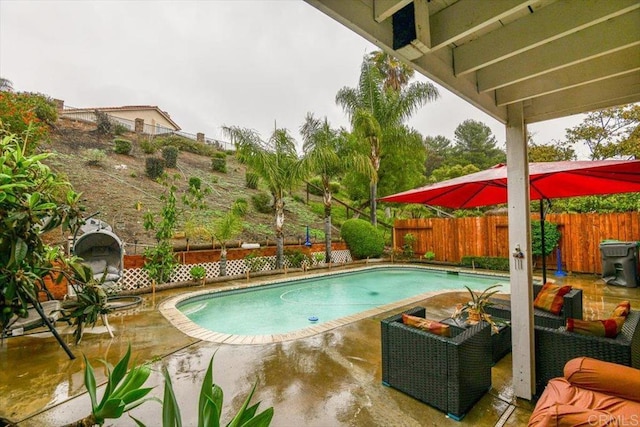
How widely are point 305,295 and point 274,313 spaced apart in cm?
157

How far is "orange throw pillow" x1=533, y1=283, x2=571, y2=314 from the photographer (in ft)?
11.2

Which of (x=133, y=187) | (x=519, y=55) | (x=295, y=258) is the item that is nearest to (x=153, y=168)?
(x=133, y=187)

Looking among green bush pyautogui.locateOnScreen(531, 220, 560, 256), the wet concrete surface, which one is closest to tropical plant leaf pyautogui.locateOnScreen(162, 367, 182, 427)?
the wet concrete surface

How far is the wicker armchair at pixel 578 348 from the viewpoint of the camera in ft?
6.96

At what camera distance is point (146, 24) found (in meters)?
11.6

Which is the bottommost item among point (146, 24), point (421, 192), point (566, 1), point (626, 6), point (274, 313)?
point (274, 313)

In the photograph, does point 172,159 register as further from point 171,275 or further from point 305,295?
point 305,295

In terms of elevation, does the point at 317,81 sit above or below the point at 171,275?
above

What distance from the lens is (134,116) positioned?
24594 millimetres

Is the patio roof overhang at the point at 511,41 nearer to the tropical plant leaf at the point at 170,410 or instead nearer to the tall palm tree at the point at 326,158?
the tropical plant leaf at the point at 170,410

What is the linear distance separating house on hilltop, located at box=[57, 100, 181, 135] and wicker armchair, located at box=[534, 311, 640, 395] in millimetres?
23594

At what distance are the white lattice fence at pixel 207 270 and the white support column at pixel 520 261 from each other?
7.29 m

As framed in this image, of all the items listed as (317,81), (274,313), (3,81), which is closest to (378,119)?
(317,81)

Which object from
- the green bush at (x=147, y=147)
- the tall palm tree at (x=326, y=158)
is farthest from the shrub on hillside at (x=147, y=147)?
the tall palm tree at (x=326, y=158)
